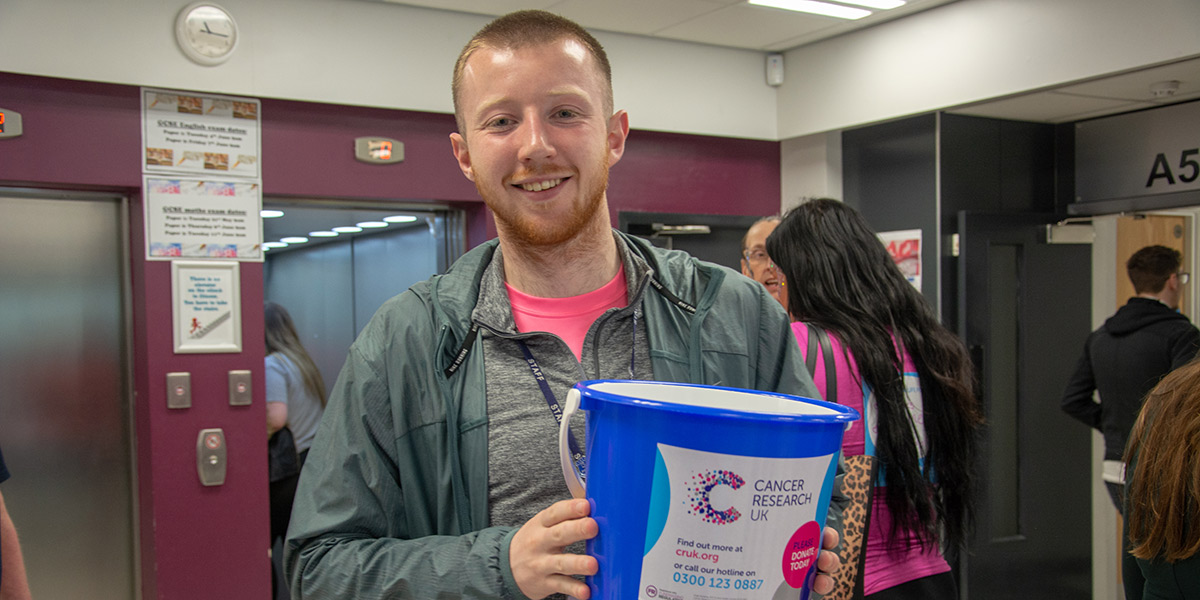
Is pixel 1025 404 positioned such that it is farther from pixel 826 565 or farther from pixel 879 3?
pixel 826 565

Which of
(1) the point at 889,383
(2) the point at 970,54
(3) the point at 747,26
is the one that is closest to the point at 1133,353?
(2) the point at 970,54

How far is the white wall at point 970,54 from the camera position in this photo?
3.47 m

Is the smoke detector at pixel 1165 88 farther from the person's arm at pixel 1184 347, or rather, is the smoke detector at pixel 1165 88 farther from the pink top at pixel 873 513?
the pink top at pixel 873 513

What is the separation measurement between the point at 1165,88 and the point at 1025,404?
1.56m

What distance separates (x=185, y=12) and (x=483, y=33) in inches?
116

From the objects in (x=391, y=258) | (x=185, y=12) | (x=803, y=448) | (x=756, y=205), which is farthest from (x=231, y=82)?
(x=803, y=448)

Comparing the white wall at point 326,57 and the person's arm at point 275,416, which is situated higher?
the white wall at point 326,57

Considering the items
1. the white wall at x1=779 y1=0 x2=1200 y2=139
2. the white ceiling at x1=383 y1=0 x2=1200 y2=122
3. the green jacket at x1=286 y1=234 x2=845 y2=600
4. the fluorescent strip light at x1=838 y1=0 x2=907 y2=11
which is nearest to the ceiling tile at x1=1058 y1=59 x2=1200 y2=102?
the white ceiling at x1=383 y1=0 x2=1200 y2=122

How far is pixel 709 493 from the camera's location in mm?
830

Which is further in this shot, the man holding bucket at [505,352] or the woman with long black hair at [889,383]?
the woman with long black hair at [889,383]

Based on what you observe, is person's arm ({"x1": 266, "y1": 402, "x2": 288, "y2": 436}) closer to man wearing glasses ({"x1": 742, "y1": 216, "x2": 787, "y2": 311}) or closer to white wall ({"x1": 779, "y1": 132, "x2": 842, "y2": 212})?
man wearing glasses ({"x1": 742, "y1": 216, "x2": 787, "y2": 311})

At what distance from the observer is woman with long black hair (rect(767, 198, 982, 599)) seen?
204 cm

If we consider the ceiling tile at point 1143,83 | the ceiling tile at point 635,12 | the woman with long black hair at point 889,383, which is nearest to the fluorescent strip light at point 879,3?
the ceiling tile at point 635,12

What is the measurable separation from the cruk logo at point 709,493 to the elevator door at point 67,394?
360 cm
